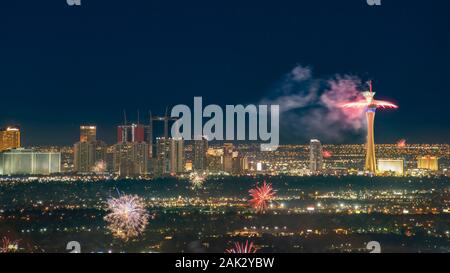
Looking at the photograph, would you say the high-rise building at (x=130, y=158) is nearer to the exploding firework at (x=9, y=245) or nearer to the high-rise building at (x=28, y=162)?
the high-rise building at (x=28, y=162)

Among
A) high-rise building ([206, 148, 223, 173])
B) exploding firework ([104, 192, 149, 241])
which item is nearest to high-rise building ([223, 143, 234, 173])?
high-rise building ([206, 148, 223, 173])

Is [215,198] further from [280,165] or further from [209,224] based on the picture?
[280,165]

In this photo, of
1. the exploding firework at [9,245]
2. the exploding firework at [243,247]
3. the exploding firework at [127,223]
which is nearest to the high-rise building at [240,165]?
the exploding firework at [127,223]

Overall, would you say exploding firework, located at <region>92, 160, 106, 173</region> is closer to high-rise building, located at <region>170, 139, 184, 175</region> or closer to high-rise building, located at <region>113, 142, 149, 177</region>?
high-rise building, located at <region>113, 142, 149, 177</region>

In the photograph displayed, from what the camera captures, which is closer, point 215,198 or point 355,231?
point 355,231
